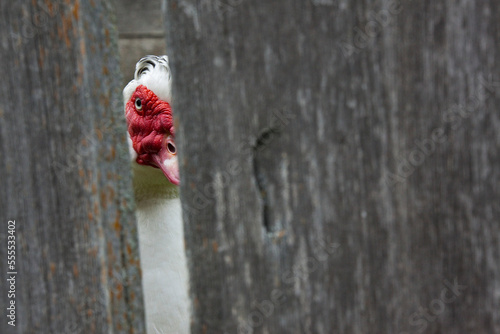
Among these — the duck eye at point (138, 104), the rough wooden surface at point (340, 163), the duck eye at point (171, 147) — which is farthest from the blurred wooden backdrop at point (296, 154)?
the duck eye at point (138, 104)

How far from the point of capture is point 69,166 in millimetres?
800

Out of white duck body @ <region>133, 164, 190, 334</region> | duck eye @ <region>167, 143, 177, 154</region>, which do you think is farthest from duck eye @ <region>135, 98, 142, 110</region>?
white duck body @ <region>133, 164, 190, 334</region>

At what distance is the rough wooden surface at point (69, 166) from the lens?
784mm

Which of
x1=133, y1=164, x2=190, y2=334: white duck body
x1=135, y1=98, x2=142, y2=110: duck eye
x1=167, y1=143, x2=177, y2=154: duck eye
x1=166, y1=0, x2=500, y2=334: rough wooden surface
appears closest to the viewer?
x1=166, y1=0, x2=500, y2=334: rough wooden surface

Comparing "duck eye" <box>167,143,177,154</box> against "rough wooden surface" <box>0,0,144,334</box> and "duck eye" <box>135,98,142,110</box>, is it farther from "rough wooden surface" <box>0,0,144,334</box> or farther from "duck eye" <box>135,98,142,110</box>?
"rough wooden surface" <box>0,0,144,334</box>

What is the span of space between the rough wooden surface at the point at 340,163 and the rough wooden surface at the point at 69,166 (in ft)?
0.34

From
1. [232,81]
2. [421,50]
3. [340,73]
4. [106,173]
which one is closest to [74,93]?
[106,173]

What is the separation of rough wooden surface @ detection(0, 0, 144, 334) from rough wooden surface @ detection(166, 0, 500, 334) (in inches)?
4.1

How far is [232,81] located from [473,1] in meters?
0.34

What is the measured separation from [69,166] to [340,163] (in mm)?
387

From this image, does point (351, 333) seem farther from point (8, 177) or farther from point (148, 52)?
point (148, 52)

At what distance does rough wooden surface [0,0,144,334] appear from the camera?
0.78m

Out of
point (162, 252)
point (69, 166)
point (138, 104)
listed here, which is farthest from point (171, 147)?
point (69, 166)

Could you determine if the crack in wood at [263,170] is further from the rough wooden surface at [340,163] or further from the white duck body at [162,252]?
the white duck body at [162,252]
